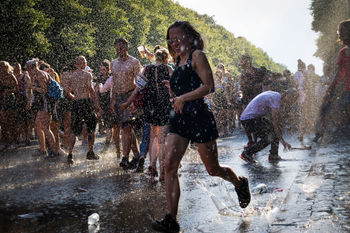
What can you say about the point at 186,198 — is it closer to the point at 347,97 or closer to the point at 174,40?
the point at 174,40

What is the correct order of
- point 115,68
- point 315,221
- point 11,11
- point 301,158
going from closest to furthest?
point 315,221, point 115,68, point 301,158, point 11,11

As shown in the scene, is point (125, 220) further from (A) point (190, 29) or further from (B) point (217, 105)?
→ (B) point (217, 105)

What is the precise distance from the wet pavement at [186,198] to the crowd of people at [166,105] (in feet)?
1.15

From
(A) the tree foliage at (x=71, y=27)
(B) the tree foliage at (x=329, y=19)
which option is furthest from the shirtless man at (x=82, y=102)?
(B) the tree foliage at (x=329, y=19)

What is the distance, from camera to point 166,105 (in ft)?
23.9

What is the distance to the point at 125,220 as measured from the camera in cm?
475

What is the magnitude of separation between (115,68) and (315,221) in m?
4.94

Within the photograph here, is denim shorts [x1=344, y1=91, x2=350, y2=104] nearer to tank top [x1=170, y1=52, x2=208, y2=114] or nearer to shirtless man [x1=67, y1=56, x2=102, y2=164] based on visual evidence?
tank top [x1=170, y1=52, x2=208, y2=114]

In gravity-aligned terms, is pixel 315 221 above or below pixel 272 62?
below

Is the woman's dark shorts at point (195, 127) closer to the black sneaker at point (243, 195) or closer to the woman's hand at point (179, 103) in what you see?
the woman's hand at point (179, 103)

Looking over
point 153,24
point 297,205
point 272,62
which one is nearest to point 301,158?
point 297,205

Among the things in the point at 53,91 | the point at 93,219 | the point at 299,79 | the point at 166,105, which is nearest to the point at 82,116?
the point at 53,91

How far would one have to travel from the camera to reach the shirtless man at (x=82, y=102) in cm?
966

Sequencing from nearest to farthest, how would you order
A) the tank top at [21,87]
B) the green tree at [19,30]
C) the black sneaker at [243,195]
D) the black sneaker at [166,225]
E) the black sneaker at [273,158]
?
the black sneaker at [166,225], the black sneaker at [243,195], the black sneaker at [273,158], the tank top at [21,87], the green tree at [19,30]
